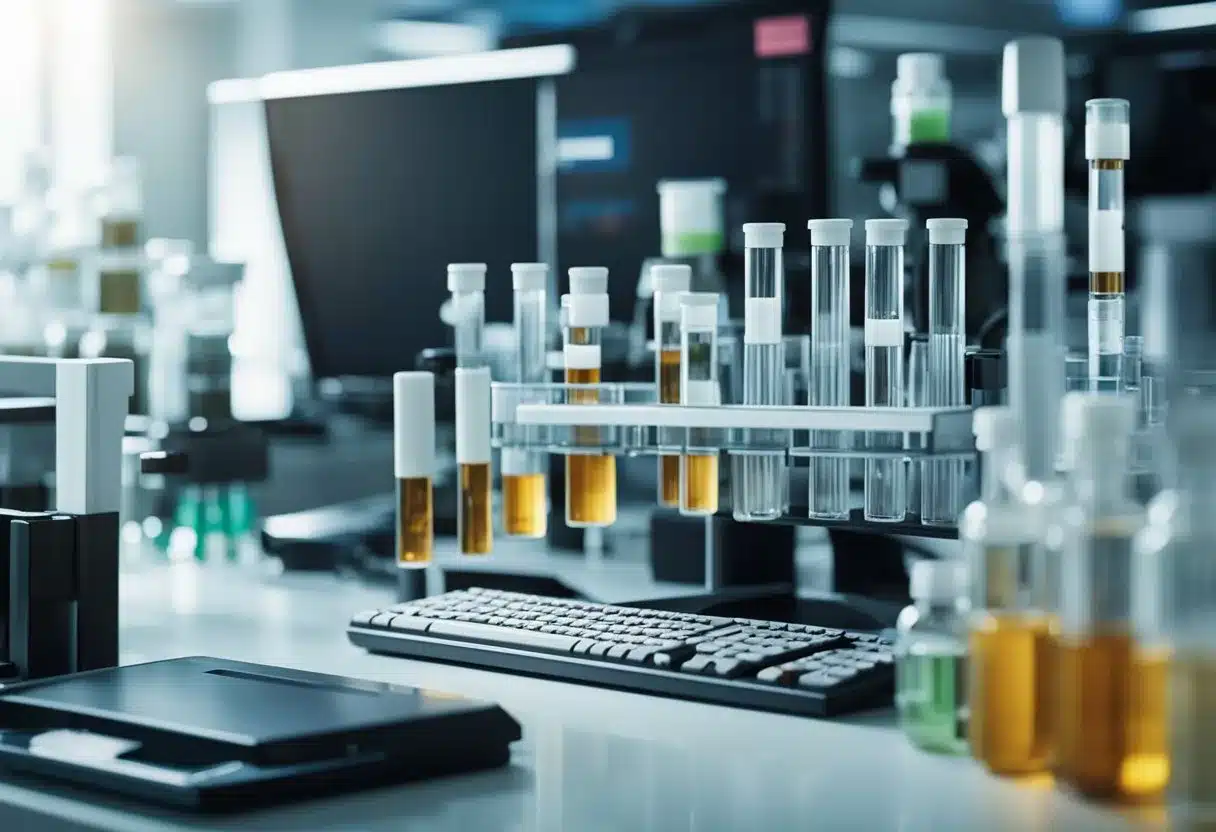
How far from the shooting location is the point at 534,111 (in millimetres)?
1987

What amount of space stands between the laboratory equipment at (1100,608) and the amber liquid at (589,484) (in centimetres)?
59

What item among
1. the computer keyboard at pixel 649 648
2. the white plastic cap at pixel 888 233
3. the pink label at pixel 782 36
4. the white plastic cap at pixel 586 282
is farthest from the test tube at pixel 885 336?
the pink label at pixel 782 36

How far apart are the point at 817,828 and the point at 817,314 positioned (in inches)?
21.2

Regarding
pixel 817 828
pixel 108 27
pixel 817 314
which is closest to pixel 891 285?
pixel 817 314

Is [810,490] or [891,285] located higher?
[891,285]

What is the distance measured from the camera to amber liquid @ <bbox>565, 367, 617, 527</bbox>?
1.37m

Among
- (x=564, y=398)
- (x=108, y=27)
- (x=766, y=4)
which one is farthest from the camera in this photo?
(x=108, y=27)

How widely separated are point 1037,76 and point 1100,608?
1.14 feet

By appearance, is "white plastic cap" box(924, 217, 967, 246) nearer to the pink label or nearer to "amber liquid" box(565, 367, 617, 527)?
"amber liquid" box(565, 367, 617, 527)

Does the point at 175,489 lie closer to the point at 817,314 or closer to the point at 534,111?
the point at 534,111

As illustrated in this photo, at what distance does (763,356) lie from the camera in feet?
4.24

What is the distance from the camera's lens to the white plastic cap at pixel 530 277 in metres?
1.41

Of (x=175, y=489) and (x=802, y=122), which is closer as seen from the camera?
(x=802, y=122)

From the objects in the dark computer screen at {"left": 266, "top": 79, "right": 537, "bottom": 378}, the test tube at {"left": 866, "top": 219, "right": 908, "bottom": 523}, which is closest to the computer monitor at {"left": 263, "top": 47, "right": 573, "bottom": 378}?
the dark computer screen at {"left": 266, "top": 79, "right": 537, "bottom": 378}
